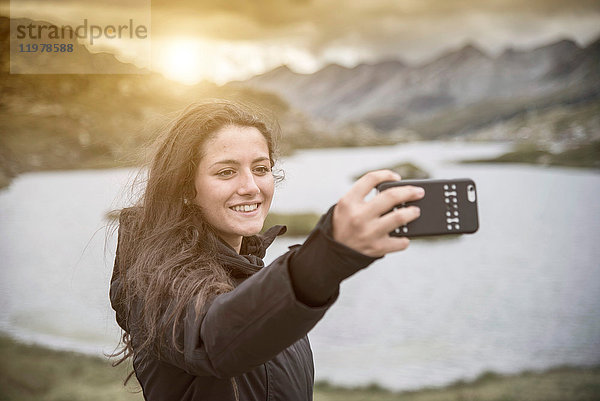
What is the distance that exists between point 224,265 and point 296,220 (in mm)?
4163

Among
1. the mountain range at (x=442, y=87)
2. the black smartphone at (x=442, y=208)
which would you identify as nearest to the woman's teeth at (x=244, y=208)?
the black smartphone at (x=442, y=208)

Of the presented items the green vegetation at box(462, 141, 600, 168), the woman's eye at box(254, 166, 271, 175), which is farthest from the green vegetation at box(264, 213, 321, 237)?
the woman's eye at box(254, 166, 271, 175)

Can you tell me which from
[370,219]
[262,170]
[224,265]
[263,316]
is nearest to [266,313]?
[263,316]

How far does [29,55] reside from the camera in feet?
15.5

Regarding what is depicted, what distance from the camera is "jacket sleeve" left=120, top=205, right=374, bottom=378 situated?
0.71 meters

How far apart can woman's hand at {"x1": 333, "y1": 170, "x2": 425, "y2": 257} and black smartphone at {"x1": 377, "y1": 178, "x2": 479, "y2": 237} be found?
2 cm

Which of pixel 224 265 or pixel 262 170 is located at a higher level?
pixel 262 170

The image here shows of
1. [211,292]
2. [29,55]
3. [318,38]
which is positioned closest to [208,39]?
[318,38]

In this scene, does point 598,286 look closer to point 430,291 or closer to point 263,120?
point 430,291

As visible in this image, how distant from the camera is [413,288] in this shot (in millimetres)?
5043

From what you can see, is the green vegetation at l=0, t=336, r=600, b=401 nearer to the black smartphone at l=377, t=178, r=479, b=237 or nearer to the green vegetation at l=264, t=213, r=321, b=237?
the green vegetation at l=264, t=213, r=321, b=237

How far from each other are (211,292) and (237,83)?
4.59 m

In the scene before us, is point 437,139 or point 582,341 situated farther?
point 437,139

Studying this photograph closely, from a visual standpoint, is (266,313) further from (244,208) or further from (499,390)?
(499,390)
